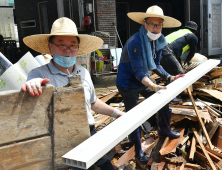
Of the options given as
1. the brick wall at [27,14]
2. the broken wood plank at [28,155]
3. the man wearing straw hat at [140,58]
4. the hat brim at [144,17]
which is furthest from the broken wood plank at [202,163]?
the brick wall at [27,14]

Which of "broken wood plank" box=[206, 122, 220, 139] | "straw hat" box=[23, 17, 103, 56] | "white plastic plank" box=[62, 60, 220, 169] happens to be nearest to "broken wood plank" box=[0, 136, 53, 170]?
"white plastic plank" box=[62, 60, 220, 169]

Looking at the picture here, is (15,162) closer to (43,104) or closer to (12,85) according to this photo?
(43,104)

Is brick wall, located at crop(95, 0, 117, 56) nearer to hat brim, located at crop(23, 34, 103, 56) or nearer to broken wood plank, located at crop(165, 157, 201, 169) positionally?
broken wood plank, located at crop(165, 157, 201, 169)

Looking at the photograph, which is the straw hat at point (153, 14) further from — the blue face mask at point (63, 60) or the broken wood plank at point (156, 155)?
the broken wood plank at point (156, 155)

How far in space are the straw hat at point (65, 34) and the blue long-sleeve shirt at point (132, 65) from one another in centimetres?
72

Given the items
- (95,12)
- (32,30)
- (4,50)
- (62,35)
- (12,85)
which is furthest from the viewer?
(32,30)

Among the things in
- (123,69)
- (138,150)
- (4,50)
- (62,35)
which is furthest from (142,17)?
(4,50)

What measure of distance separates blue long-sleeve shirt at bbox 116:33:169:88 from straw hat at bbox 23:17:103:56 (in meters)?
0.72

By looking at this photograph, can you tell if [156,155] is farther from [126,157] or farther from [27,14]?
[27,14]

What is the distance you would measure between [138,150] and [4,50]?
12.9 metres

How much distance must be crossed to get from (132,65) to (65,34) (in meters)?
1.40

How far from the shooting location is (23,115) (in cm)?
139

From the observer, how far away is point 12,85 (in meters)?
2.55


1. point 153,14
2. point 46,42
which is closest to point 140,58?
point 153,14
